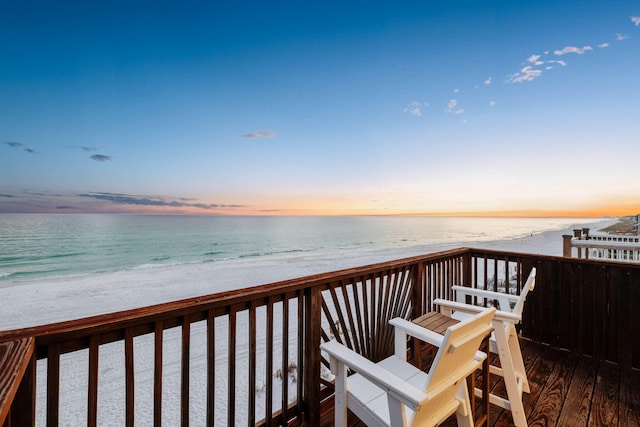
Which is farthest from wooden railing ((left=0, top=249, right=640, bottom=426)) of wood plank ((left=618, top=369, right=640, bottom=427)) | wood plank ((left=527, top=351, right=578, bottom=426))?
wood plank ((left=527, top=351, right=578, bottom=426))

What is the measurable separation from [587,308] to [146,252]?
89.9 ft

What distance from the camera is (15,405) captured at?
92cm

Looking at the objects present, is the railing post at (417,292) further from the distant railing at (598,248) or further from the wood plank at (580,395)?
the distant railing at (598,248)

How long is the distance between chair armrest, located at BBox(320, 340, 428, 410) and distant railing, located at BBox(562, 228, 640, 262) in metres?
4.64

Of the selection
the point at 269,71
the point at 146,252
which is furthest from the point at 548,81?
the point at 146,252

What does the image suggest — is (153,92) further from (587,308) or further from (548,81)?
(587,308)

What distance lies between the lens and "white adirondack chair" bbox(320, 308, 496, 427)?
1.24 meters

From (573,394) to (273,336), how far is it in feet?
8.60

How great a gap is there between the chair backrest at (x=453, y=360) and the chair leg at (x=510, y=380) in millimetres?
727

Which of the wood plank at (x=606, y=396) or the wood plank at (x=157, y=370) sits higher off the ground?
the wood plank at (x=157, y=370)

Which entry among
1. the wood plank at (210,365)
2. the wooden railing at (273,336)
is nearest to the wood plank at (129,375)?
the wooden railing at (273,336)

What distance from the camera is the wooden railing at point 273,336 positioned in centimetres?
111

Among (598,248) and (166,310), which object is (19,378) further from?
(598,248)

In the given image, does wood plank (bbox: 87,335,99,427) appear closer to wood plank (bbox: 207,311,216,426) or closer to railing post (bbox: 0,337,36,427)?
railing post (bbox: 0,337,36,427)
